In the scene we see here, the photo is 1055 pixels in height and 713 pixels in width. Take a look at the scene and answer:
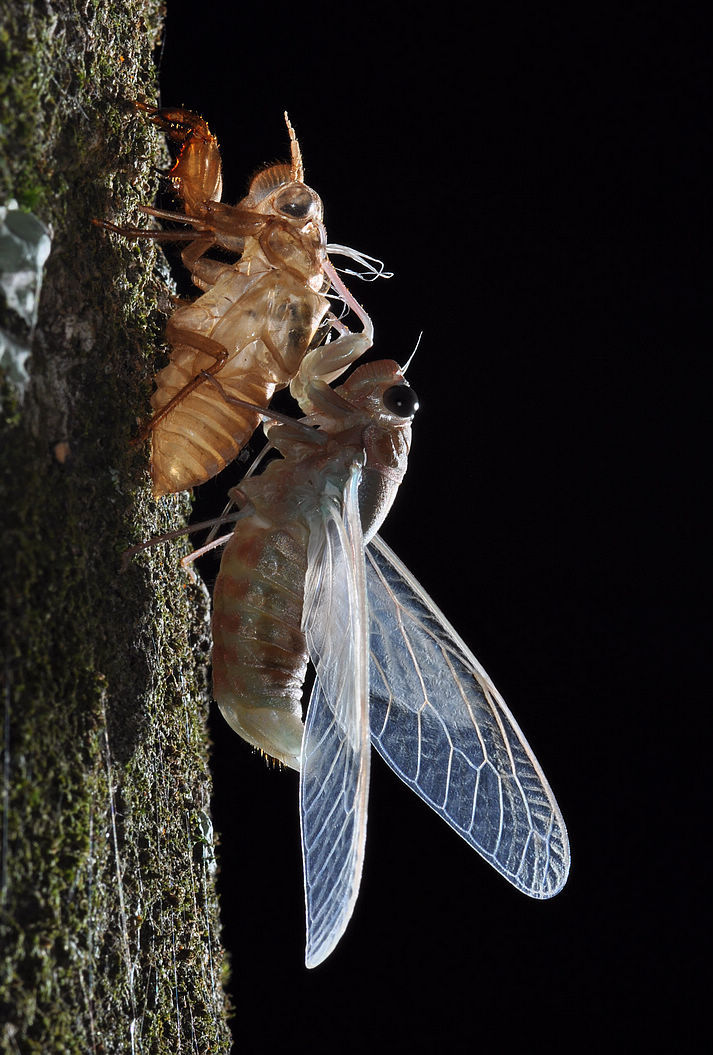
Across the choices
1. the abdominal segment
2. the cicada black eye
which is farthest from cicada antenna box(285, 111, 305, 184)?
the abdominal segment

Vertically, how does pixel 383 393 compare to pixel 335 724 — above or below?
above

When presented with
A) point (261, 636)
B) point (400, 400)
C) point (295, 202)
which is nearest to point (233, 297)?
point (295, 202)

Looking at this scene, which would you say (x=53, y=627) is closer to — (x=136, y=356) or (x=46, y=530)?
(x=46, y=530)

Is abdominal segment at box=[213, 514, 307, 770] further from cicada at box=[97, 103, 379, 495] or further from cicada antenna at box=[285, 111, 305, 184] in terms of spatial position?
cicada antenna at box=[285, 111, 305, 184]

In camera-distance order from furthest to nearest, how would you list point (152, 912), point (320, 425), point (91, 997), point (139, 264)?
point (320, 425) → point (139, 264) → point (152, 912) → point (91, 997)

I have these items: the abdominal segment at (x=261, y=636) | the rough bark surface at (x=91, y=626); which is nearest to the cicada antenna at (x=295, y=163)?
the rough bark surface at (x=91, y=626)

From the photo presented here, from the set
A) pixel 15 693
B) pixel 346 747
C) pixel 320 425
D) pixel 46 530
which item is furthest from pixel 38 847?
pixel 320 425

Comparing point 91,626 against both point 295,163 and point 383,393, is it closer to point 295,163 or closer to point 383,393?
point 383,393
